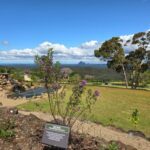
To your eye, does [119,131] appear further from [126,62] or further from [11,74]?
[126,62]

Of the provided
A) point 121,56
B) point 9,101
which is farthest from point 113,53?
point 9,101

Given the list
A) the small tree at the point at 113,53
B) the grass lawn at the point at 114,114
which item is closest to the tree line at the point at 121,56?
the small tree at the point at 113,53

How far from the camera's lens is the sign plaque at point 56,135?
16.4 feet

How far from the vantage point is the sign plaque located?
5.00m

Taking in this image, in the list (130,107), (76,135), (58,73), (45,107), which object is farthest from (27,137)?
(130,107)

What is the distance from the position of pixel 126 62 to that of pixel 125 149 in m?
31.9

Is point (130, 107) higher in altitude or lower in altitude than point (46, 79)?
lower

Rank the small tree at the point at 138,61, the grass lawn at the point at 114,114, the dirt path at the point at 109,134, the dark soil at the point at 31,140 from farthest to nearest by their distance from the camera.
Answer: the small tree at the point at 138,61
the grass lawn at the point at 114,114
the dirt path at the point at 109,134
the dark soil at the point at 31,140

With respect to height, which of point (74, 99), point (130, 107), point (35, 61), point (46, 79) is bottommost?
point (130, 107)

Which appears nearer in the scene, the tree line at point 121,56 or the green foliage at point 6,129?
the green foliage at point 6,129

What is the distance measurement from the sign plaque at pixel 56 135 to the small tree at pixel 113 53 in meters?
31.1

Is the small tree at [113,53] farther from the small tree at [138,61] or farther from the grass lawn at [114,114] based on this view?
the grass lawn at [114,114]

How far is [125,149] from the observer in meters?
5.80

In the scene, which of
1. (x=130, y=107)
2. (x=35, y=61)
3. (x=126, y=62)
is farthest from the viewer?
(x=126, y=62)
